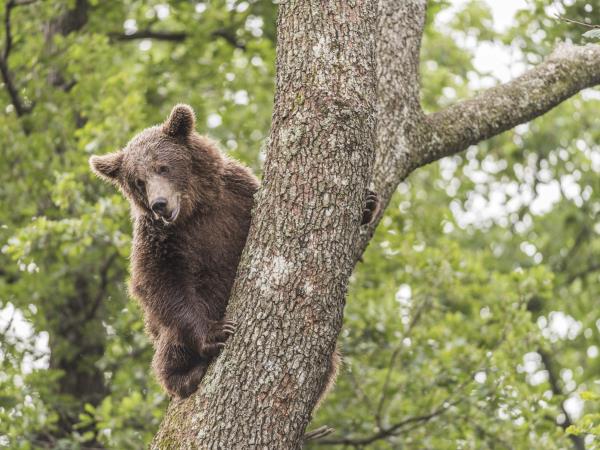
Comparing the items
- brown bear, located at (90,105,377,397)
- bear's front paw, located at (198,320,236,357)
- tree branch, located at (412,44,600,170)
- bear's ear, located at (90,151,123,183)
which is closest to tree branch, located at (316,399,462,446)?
brown bear, located at (90,105,377,397)

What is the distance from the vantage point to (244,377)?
12.2 ft

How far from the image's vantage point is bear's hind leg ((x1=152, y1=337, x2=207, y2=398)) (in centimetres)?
469

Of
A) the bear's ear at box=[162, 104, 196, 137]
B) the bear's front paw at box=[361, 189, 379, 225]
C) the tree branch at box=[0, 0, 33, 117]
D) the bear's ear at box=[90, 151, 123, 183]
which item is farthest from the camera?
the tree branch at box=[0, 0, 33, 117]

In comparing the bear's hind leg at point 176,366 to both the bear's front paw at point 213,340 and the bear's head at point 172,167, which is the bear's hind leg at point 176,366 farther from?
the bear's head at point 172,167

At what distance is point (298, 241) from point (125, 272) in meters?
7.00

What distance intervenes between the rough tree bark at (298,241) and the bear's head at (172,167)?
53.0 inches

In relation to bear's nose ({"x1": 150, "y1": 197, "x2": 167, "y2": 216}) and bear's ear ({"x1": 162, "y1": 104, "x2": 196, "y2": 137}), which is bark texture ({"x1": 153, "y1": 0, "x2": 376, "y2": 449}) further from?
bear's ear ({"x1": 162, "y1": 104, "x2": 196, "y2": 137})

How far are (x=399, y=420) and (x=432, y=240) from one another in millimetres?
4288

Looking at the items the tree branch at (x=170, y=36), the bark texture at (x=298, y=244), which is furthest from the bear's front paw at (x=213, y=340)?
the tree branch at (x=170, y=36)

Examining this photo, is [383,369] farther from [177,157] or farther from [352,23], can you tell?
[352,23]

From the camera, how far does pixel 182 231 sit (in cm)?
516

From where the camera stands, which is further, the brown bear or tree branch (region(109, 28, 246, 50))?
tree branch (region(109, 28, 246, 50))

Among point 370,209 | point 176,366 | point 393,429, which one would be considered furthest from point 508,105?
point 393,429

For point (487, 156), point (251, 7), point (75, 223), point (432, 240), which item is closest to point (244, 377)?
point (75, 223)
